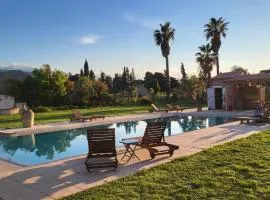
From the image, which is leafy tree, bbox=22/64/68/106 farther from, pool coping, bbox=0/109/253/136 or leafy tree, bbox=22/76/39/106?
pool coping, bbox=0/109/253/136

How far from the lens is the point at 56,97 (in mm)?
38219

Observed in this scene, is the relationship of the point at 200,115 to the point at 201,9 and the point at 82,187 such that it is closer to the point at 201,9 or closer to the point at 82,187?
the point at 201,9

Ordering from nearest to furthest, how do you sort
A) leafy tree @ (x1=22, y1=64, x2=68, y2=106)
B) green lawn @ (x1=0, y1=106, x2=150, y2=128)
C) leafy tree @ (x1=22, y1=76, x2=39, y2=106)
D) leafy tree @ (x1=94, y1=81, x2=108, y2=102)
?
green lawn @ (x1=0, y1=106, x2=150, y2=128) → leafy tree @ (x1=22, y1=64, x2=68, y2=106) → leafy tree @ (x1=22, y1=76, x2=39, y2=106) → leafy tree @ (x1=94, y1=81, x2=108, y2=102)

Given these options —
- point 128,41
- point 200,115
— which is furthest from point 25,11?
point 200,115

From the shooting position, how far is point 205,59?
39125mm

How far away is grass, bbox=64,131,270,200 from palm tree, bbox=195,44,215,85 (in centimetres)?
3087

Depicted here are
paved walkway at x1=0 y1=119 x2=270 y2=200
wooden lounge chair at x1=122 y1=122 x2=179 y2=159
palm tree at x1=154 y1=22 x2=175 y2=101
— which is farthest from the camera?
palm tree at x1=154 y1=22 x2=175 y2=101

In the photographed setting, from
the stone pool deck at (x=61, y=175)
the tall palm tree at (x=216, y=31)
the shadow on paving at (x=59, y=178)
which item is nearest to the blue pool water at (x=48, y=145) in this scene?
the stone pool deck at (x=61, y=175)

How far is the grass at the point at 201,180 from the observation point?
19.1 ft

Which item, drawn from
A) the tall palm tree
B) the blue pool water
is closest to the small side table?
the blue pool water

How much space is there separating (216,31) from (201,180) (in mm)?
36465

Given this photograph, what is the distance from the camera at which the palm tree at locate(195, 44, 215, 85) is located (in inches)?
1532

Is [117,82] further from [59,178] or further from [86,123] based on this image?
[59,178]

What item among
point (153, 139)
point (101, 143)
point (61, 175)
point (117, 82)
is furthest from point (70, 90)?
point (61, 175)
